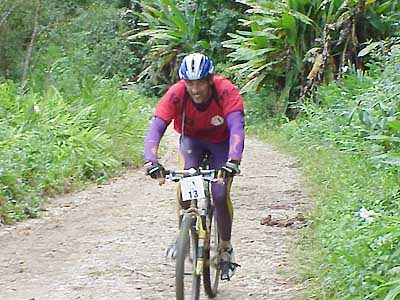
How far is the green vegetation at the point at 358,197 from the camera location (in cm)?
514

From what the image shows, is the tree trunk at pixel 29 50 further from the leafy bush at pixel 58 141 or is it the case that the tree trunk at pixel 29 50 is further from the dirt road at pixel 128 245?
the dirt road at pixel 128 245

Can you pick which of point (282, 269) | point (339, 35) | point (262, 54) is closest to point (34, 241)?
point (282, 269)

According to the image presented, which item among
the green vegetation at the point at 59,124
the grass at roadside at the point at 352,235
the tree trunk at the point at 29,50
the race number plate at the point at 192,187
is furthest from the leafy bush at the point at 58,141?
the race number plate at the point at 192,187

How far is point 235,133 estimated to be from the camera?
18.9 feet

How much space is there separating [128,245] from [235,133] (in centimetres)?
293

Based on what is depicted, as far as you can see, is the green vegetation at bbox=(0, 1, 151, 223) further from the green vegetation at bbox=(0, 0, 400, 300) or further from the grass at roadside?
the grass at roadside

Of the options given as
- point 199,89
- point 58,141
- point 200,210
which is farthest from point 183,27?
point 200,210

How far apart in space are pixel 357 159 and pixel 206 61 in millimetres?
3903

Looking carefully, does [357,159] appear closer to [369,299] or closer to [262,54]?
[369,299]

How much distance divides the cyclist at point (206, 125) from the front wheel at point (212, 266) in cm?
6

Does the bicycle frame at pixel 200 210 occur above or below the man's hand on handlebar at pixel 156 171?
below

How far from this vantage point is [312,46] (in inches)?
743

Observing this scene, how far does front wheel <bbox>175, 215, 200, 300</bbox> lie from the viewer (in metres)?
5.20

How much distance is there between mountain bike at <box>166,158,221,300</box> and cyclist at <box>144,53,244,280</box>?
0.13 m
